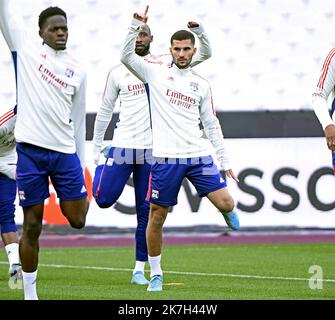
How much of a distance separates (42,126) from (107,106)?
285 centimetres

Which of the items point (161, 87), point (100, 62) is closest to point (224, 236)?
point (100, 62)

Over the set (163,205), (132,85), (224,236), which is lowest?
(224,236)

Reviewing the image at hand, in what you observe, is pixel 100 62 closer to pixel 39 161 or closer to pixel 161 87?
pixel 161 87

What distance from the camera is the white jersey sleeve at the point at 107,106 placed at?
35.2ft

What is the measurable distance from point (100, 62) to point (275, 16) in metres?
3.03

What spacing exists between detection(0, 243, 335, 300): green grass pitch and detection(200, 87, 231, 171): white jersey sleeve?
45.8 inches

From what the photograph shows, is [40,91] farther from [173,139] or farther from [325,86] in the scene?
[325,86]

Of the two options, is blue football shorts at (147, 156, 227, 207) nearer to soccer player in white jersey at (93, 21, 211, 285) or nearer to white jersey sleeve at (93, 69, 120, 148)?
soccer player in white jersey at (93, 21, 211, 285)

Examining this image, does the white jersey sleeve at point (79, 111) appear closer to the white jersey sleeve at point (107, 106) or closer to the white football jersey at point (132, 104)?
the white football jersey at point (132, 104)

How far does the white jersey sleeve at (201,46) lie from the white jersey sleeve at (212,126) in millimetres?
526

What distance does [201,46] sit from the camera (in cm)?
1023

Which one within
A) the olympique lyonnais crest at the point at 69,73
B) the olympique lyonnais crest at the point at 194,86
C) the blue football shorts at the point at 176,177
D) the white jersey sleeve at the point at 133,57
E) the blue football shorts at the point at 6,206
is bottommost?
the blue football shorts at the point at 6,206

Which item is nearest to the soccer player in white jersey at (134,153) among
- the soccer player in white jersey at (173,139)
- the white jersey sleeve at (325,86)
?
the soccer player in white jersey at (173,139)

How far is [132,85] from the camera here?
10.6m
